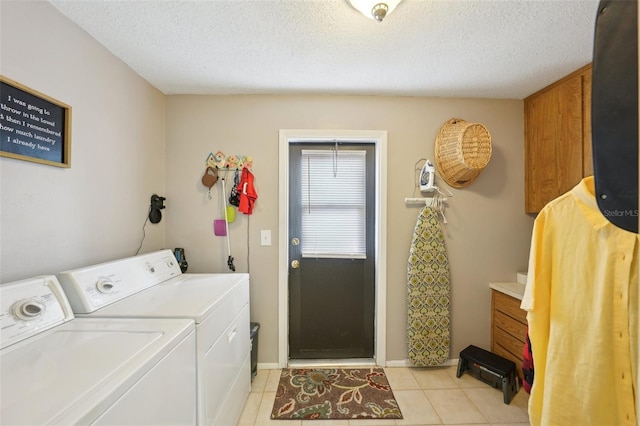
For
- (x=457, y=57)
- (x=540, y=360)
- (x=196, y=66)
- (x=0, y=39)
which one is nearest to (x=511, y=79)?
(x=457, y=57)

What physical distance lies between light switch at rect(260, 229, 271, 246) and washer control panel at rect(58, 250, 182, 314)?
2.32ft

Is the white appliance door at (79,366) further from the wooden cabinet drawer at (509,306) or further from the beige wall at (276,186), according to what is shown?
the wooden cabinet drawer at (509,306)

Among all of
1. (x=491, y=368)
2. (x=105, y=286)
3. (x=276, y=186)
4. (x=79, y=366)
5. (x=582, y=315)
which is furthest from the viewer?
(x=276, y=186)

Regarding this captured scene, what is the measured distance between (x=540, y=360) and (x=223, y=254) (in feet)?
6.83

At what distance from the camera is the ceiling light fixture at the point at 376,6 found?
1146mm

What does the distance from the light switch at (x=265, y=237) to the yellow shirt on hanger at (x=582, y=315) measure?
1.71m

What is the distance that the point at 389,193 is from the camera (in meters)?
2.16

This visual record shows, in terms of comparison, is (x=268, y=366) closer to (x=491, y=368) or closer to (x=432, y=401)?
(x=432, y=401)

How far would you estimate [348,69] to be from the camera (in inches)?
69.1

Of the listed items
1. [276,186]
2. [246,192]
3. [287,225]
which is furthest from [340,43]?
[287,225]

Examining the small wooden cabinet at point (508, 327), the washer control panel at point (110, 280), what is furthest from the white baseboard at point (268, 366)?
the small wooden cabinet at point (508, 327)

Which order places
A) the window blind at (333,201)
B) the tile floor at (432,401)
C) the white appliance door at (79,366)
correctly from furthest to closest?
1. the window blind at (333,201)
2. the tile floor at (432,401)
3. the white appliance door at (79,366)

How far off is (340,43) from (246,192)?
49.0 inches

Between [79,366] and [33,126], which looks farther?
[33,126]
